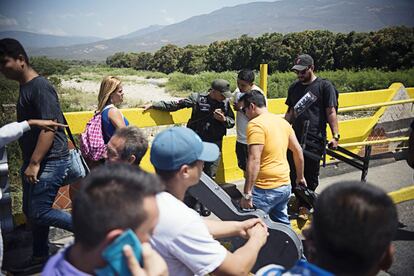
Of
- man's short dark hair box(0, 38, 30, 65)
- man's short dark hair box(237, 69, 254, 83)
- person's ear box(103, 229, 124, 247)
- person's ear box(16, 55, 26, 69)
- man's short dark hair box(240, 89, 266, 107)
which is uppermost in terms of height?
man's short dark hair box(0, 38, 30, 65)

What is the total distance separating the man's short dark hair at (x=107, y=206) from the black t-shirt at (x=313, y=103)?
310 centimetres

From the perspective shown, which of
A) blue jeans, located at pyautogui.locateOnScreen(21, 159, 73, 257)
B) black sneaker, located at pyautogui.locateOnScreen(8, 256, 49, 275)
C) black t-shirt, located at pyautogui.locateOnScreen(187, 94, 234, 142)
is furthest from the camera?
black t-shirt, located at pyautogui.locateOnScreen(187, 94, 234, 142)

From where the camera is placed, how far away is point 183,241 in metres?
1.49

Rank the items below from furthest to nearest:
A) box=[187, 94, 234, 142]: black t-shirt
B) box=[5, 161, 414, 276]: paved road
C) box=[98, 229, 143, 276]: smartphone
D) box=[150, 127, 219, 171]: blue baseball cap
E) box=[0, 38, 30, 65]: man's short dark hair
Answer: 1. box=[187, 94, 234, 142]: black t-shirt
2. box=[5, 161, 414, 276]: paved road
3. box=[0, 38, 30, 65]: man's short dark hair
4. box=[150, 127, 219, 171]: blue baseball cap
5. box=[98, 229, 143, 276]: smartphone

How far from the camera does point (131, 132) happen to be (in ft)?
7.70

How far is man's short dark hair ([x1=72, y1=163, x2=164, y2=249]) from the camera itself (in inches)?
42.1

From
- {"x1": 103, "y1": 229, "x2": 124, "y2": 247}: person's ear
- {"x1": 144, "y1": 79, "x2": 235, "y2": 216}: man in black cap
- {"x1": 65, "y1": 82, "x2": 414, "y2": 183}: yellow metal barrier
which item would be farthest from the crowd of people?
{"x1": 144, "y1": 79, "x2": 235, "y2": 216}: man in black cap

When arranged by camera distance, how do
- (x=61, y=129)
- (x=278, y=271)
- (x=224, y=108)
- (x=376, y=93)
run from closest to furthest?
(x=278, y=271) → (x=61, y=129) → (x=224, y=108) → (x=376, y=93)

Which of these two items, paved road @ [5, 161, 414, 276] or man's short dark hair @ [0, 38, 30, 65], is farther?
paved road @ [5, 161, 414, 276]

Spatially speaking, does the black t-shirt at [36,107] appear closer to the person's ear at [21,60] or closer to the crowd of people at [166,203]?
the crowd of people at [166,203]

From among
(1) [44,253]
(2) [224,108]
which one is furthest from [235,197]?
(1) [44,253]

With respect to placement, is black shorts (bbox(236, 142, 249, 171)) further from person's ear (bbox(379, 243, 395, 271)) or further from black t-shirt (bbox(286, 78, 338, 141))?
person's ear (bbox(379, 243, 395, 271))

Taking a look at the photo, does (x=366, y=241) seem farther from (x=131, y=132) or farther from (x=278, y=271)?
(x=131, y=132)

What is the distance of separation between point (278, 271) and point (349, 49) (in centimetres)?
3161
